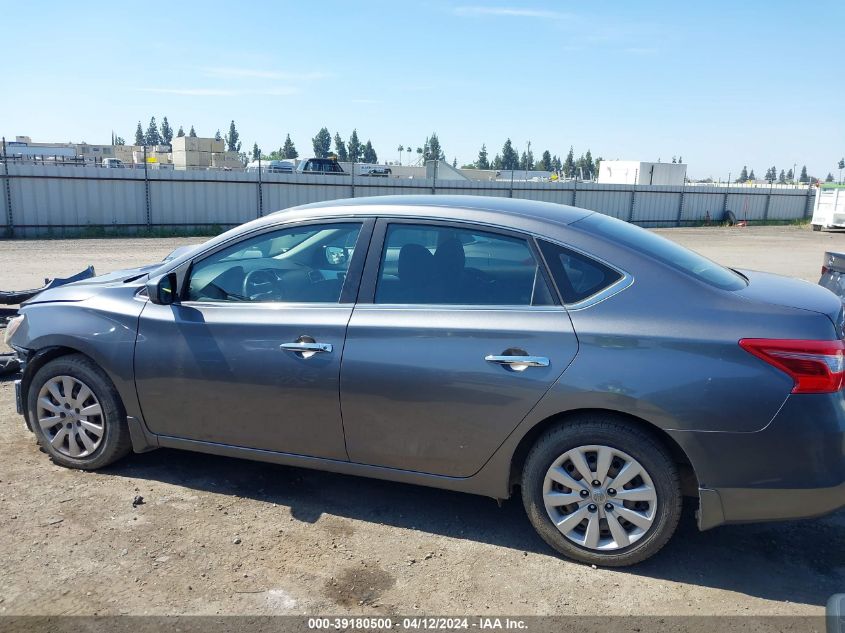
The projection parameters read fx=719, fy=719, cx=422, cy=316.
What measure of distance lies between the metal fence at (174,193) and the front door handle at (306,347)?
1844 centimetres

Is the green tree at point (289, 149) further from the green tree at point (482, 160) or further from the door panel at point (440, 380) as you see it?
the door panel at point (440, 380)

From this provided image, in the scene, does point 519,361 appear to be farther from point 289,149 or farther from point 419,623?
point 289,149

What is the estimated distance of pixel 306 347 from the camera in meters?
3.76

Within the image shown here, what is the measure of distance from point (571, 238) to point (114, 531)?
2811 millimetres

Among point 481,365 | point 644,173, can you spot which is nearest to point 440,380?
point 481,365

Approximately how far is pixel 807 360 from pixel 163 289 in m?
3.31

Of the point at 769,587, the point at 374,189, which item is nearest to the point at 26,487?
the point at 769,587

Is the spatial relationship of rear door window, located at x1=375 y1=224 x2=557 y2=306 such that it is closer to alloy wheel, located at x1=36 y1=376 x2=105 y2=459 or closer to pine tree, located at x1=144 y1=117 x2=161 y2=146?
alloy wheel, located at x1=36 y1=376 x2=105 y2=459

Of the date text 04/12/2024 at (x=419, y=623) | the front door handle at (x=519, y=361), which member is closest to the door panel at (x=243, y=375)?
the front door handle at (x=519, y=361)

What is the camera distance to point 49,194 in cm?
1955

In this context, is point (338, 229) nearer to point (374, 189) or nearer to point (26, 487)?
point (26, 487)

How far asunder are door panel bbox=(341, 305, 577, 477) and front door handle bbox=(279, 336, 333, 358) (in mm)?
129

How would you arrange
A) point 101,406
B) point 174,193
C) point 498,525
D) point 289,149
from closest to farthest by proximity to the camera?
point 498,525 < point 101,406 < point 174,193 < point 289,149

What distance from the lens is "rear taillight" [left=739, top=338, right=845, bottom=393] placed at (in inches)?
122
